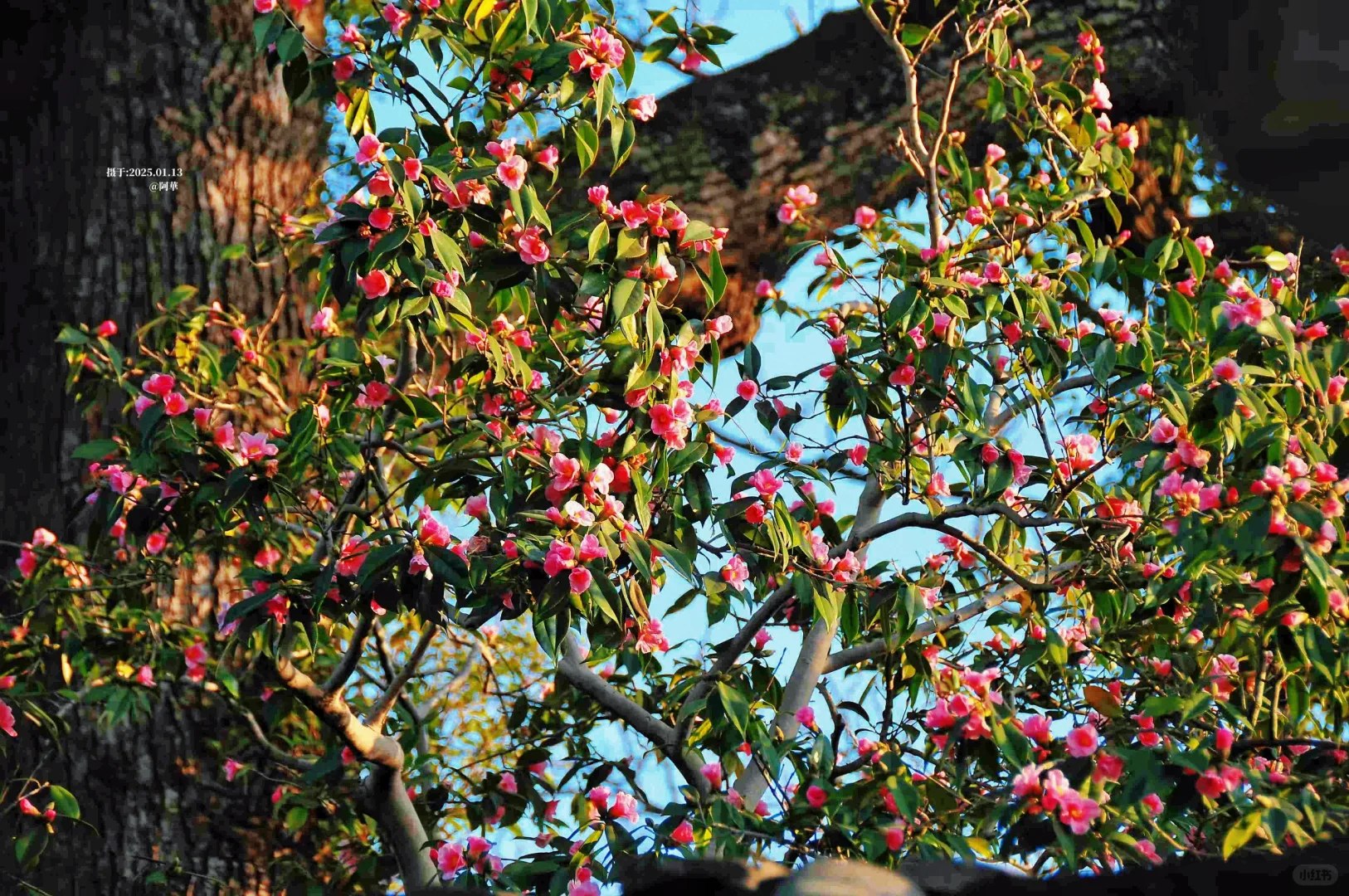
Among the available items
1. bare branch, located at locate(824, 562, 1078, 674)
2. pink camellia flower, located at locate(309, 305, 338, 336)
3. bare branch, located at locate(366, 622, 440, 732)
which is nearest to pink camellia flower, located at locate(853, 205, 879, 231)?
bare branch, located at locate(824, 562, 1078, 674)

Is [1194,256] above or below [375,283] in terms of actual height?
below

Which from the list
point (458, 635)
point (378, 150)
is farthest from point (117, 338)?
point (378, 150)

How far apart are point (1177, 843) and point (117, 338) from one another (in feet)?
11.1

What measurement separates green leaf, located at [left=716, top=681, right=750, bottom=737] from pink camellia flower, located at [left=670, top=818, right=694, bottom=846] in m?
0.19

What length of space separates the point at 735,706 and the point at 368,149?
3.96 feet

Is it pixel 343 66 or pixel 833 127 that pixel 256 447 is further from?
pixel 833 127

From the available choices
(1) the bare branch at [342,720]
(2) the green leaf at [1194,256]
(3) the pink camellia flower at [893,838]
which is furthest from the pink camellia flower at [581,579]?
(2) the green leaf at [1194,256]

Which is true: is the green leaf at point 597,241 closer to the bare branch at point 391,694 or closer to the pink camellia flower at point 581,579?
the pink camellia flower at point 581,579

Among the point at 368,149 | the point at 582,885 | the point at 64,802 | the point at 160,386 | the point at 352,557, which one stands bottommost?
the point at 582,885

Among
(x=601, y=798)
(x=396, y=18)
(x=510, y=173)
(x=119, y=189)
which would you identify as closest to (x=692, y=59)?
(x=396, y=18)

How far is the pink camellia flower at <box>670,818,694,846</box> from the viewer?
88.4 inches

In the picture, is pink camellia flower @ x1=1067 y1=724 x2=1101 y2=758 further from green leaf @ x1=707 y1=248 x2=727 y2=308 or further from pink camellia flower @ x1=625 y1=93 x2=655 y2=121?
pink camellia flower @ x1=625 y1=93 x2=655 y2=121

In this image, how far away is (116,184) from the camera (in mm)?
4094

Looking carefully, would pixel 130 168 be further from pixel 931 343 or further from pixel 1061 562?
pixel 1061 562
